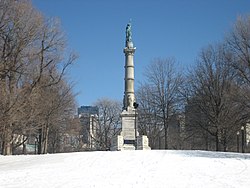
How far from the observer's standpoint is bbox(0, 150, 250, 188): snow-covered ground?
37.3 feet

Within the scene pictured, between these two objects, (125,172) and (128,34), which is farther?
(128,34)

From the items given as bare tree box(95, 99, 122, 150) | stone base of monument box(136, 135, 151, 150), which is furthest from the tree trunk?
bare tree box(95, 99, 122, 150)

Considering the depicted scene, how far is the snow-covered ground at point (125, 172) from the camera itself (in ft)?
37.3

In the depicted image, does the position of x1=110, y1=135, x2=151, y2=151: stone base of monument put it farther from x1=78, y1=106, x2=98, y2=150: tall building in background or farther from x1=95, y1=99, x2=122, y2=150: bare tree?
x1=78, y1=106, x2=98, y2=150: tall building in background

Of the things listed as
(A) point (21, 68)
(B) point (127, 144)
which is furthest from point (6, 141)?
(B) point (127, 144)

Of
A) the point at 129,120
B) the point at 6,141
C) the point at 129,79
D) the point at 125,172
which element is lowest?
the point at 125,172

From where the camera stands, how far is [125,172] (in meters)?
13.7

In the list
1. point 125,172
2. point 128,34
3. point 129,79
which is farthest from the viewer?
point 128,34

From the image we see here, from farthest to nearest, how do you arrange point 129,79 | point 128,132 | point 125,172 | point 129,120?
1. point 129,79
2. point 129,120
3. point 128,132
4. point 125,172

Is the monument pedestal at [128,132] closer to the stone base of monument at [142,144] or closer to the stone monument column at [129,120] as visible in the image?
the stone monument column at [129,120]

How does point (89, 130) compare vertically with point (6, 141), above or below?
above

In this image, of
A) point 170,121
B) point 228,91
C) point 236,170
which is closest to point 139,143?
point 170,121

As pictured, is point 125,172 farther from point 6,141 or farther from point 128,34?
point 128,34

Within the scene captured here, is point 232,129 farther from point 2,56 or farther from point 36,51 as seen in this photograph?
point 2,56
